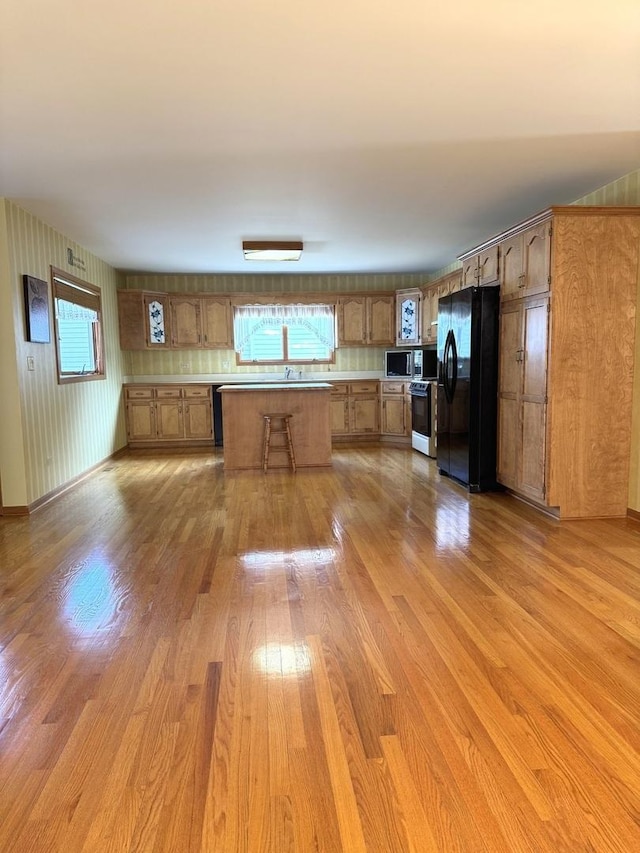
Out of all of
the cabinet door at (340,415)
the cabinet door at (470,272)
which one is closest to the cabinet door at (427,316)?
the cabinet door at (340,415)

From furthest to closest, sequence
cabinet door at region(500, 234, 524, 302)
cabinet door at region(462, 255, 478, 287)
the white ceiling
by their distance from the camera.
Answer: cabinet door at region(462, 255, 478, 287), cabinet door at region(500, 234, 524, 302), the white ceiling

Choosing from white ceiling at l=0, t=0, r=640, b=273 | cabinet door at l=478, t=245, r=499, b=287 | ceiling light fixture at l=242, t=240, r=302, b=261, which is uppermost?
white ceiling at l=0, t=0, r=640, b=273

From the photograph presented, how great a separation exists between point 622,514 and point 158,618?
3.48m

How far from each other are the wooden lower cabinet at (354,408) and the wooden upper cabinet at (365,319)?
0.70 m

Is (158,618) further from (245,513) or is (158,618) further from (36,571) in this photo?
(245,513)

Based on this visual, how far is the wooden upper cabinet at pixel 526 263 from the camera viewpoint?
4043 millimetres

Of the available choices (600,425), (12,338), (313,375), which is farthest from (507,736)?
(313,375)

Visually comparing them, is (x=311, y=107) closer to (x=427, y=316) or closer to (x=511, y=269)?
(x=511, y=269)

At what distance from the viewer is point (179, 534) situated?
3955mm

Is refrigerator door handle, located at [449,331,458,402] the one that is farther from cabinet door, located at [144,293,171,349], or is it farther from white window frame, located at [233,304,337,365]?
cabinet door, located at [144,293,171,349]

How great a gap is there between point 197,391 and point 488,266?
4654 millimetres

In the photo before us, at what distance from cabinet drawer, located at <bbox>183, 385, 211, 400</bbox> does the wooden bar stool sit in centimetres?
213

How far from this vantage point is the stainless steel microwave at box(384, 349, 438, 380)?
23.6 feet

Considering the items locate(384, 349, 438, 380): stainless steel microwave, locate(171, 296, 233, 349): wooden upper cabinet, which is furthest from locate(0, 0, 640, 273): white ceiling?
locate(171, 296, 233, 349): wooden upper cabinet
